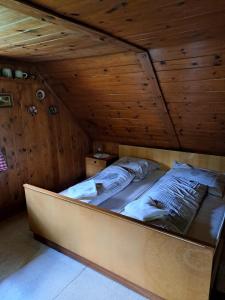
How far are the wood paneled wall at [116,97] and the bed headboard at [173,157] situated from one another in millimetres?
119

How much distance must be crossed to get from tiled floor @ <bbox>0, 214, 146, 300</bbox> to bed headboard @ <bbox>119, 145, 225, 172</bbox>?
192 cm

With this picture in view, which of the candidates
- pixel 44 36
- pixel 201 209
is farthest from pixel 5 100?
pixel 201 209

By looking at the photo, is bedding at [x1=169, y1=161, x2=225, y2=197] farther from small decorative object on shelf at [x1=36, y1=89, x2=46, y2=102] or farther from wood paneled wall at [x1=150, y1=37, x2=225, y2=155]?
small decorative object on shelf at [x1=36, y1=89, x2=46, y2=102]

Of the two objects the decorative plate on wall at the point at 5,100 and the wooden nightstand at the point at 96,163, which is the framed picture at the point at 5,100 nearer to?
the decorative plate on wall at the point at 5,100

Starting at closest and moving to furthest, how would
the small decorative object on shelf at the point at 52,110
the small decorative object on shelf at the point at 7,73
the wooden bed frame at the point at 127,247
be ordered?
the wooden bed frame at the point at 127,247 < the small decorative object on shelf at the point at 7,73 < the small decorative object on shelf at the point at 52,110

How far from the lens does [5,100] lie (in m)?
2.79

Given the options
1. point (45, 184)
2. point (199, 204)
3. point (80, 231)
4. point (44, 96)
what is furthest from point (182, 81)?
point (45, 184)

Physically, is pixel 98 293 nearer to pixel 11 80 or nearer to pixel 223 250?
pixel 223 250

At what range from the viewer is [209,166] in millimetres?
3049

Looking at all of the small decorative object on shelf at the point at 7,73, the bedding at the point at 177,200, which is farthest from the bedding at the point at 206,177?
the small decorative object on shelf at the point at 7,73

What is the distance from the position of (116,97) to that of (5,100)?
4.58ft

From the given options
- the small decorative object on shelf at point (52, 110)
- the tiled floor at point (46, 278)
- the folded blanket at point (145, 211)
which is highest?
the small decorative object on shelf at point (52, 110)

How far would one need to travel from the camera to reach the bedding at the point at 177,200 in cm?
188

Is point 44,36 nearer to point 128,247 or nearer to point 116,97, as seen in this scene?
point 116,97
